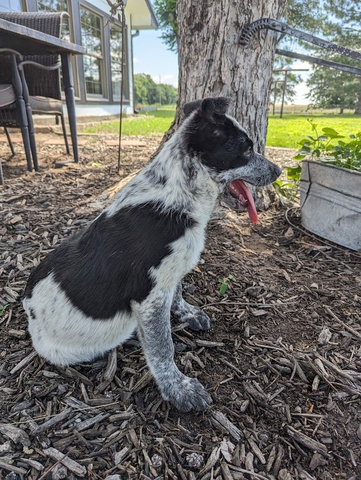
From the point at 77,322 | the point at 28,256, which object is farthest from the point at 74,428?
the point at 28,256

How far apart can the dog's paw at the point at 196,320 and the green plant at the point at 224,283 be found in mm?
285

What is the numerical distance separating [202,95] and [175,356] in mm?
2253

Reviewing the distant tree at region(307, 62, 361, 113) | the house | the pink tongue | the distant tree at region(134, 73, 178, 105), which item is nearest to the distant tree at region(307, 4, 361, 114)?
the distant tree at region(307, 62, 361, 113)

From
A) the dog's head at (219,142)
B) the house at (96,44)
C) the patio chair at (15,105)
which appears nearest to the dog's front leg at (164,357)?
the dog's head at (219,142)

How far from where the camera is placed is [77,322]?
5.84 ft

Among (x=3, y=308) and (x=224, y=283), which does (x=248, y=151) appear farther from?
(x=3, y=308)

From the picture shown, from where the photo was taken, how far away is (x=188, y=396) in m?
1.67

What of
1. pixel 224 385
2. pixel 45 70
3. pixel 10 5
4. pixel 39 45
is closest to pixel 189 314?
pixel 224 385

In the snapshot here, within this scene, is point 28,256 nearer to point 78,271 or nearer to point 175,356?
point 78,271

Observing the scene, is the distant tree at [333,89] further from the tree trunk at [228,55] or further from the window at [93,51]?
the tree trunk at [228,55]

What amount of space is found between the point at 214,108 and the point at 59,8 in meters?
10.8

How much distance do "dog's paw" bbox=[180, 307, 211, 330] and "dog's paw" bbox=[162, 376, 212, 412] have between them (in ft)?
1.50

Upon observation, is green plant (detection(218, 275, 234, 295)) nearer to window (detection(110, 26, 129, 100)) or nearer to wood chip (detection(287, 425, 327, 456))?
wood chip (detection(287, 425, 327, 456))

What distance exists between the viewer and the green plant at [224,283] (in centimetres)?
244
